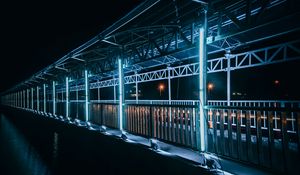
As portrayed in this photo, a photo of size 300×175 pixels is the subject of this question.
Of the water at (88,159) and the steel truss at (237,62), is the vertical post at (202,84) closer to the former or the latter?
the water at (88,159)

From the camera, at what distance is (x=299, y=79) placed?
2314cm

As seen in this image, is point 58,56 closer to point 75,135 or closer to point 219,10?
point 75,135

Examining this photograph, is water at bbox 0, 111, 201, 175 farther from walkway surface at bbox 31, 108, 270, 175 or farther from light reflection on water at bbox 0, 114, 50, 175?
walkway surface at bbox 31, 108, 270, 175

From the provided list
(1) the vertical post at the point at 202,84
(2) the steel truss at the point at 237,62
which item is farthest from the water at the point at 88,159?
(2) the steel truss at the point at 237,62

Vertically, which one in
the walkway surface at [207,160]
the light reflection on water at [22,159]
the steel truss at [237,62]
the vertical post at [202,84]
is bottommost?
the light reflection on water at [22,159]

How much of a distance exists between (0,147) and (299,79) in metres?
27.2

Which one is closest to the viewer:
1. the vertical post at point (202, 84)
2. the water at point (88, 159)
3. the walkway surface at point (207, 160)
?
the walkway surface at point (207, 160)

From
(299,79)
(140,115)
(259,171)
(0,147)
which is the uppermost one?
(299,79)

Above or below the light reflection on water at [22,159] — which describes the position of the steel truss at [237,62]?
above

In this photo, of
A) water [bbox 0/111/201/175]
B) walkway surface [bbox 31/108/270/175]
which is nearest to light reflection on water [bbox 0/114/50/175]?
water [bbox 0/111/201/175]

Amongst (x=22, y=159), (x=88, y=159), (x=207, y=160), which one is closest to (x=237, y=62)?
(x=207, y=160)

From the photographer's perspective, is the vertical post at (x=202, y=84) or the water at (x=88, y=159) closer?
the vertical post at (x=202, y=84)

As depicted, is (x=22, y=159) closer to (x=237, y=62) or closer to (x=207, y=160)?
(x=207, y=160)

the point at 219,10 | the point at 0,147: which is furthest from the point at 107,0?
the point at 0,147
